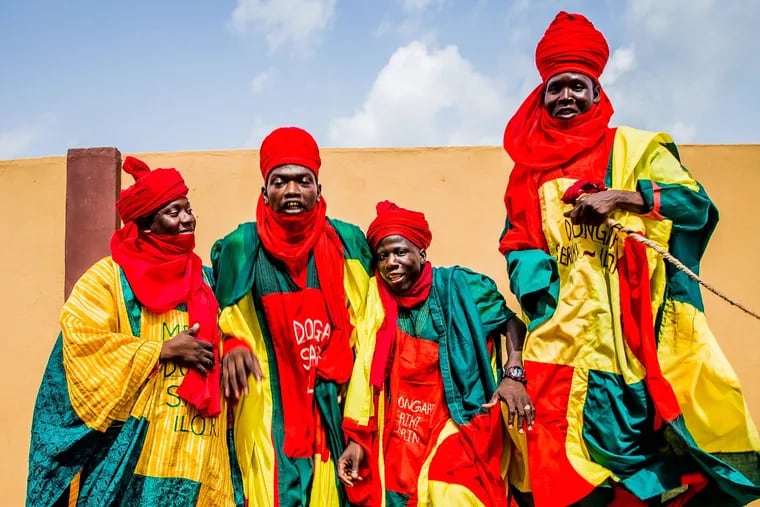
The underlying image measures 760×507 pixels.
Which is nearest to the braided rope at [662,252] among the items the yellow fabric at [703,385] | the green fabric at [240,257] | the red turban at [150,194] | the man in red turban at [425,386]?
the yellow fabric at [703,385]

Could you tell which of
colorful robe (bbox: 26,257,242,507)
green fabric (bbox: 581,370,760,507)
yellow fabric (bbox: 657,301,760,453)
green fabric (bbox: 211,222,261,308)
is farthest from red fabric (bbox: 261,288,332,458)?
yellow fabric (bbox: 657,301,760,453)

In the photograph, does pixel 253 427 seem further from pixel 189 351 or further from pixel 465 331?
pixel 465 331

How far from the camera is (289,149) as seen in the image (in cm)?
411

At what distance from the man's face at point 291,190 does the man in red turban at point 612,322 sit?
104 centimetres

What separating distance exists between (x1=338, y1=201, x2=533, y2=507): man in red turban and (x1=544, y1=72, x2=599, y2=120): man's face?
0.86m

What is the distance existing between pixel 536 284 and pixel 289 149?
1373 mm

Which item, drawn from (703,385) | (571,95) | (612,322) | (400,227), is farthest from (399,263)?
(703,385)

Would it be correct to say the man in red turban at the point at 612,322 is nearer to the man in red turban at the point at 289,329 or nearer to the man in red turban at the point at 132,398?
the man in red turban at the point at 289,329

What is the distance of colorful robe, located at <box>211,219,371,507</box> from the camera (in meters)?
3.91

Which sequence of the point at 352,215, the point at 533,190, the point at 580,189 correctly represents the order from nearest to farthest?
the point at 580,189
the point at 533,190
the point at 352,215

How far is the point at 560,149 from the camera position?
154 inches

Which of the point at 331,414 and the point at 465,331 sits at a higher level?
the point at 465,331

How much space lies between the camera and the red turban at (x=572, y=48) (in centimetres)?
395

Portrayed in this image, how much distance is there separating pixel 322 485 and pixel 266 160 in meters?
1.61
